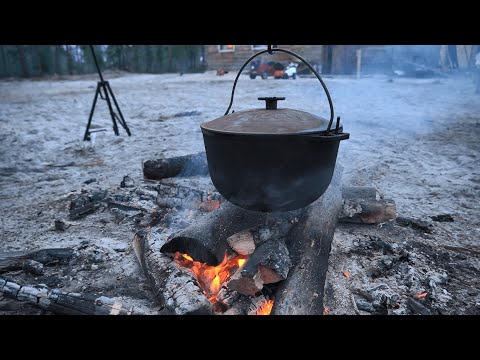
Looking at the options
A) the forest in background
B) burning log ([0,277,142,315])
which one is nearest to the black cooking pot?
burning log ([0,277,142,315])

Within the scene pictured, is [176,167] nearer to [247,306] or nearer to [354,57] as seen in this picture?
[247,306]

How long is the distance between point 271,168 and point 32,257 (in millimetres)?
1998

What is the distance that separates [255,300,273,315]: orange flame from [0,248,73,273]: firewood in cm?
159

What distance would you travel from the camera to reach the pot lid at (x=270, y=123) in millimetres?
1904

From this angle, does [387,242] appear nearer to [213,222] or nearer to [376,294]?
[376,294]

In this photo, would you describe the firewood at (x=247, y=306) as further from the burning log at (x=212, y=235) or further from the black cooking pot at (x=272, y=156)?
the black cooking pot at (x=272, y=156)

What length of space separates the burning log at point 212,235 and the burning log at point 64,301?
1.68 ft

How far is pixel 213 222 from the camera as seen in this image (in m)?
2.33

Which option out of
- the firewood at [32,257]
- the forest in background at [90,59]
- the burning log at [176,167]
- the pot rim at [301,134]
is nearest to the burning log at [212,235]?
the pot rim at [301,134]

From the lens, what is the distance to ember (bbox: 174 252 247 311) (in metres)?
2.11

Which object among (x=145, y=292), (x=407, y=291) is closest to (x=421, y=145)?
(x=407, y=291)

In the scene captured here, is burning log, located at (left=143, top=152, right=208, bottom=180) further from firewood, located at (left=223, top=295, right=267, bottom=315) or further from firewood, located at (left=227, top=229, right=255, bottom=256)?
firewood, located at (left=223, top=295, right=267, bottom=315)

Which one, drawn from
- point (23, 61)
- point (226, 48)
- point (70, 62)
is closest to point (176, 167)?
point (226, 48)

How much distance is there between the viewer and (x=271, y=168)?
1.96 metres
